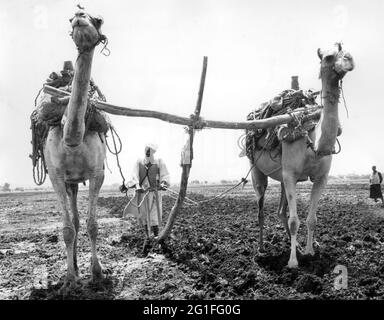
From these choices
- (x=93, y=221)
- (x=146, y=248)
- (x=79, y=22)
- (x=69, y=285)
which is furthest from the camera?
(x=146, y=248)

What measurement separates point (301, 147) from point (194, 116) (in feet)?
7.06

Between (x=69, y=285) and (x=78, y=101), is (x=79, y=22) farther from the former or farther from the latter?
(x=69, y=285)

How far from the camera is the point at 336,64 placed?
6539 millimetres

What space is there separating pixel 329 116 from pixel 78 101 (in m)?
3.41

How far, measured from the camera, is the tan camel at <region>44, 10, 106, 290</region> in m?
6.15

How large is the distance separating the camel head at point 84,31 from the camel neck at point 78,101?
0.35ft

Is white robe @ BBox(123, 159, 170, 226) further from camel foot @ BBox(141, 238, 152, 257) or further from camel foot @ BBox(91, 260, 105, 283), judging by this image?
camel foot @ BBox(91, 260, 105, 283)

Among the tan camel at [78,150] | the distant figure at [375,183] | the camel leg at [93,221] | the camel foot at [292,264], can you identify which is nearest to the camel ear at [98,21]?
the tan camel at [78,150]

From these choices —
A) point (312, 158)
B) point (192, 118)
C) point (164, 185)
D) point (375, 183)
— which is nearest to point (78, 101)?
point (192, 118)

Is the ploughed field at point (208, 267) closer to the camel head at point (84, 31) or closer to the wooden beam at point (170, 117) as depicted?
the wooden beam at point (170, 117)

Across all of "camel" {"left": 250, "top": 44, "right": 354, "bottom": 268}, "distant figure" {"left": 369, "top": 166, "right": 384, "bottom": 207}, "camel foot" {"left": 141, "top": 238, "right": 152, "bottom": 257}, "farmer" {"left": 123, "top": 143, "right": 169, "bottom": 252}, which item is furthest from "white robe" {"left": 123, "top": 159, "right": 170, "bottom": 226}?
"distant figure" {"left": 369, "top": 166, "right": 384, "bottom": 207}

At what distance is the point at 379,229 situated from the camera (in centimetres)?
1169

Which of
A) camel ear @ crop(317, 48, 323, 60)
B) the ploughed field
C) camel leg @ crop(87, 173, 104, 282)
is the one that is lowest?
the ploughed field

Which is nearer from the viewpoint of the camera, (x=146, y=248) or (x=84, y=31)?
(x=84, y=31)
